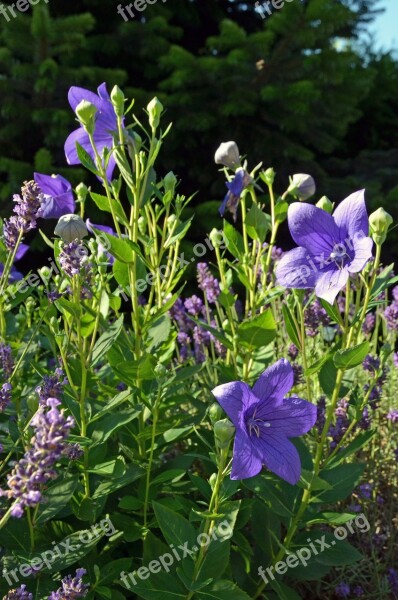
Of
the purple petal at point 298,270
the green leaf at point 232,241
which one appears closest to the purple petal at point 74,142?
the green leaf at point 232,241

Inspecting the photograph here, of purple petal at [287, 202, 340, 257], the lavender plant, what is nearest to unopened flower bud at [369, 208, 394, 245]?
the lavender plant

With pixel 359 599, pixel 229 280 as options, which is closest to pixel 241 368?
pixel 229 280

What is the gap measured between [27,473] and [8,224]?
0.96 metres

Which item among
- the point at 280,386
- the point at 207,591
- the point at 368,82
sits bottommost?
the point at 368,82

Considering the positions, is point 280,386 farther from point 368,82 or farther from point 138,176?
point 368,82

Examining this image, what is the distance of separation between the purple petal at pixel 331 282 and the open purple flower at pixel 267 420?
0.59 feet

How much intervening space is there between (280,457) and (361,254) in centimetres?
51

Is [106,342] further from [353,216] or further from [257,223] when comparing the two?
[353,216]

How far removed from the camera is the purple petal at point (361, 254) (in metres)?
1.63

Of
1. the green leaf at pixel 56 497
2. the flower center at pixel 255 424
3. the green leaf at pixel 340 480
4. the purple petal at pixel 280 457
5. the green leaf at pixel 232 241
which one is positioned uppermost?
the green leaf at pixel 232 241

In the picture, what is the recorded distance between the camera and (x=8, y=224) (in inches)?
77.5

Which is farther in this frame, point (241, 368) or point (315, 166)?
point (315, 166)

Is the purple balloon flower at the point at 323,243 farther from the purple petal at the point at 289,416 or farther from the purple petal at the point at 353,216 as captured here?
the purple petal at the point at 289,416

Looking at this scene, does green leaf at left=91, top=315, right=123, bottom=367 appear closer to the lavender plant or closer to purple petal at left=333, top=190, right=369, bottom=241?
the lavender plant
